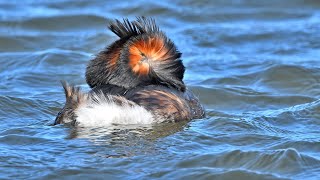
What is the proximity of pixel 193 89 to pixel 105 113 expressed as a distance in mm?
2563

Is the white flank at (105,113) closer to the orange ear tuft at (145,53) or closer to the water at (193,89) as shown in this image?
the water at (193,89)

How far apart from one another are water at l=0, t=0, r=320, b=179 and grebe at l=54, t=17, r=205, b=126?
119 mm

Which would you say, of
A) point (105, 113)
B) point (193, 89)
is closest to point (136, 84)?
point (105, 113)

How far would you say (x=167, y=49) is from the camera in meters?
7.62

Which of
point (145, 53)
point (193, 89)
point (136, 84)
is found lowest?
point (193, 89)

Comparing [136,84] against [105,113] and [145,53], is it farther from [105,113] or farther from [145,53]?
[105,113]

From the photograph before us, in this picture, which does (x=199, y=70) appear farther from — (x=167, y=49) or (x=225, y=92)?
(x=167, y=49)

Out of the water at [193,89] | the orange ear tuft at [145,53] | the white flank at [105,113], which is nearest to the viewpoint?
the water at [193,89]

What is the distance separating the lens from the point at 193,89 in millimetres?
9391

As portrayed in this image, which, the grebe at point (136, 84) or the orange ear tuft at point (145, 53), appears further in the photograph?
the orange ear tuft at point (145, 53)

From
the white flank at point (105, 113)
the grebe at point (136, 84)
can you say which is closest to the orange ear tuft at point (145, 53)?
the grebe at point (136, 84)

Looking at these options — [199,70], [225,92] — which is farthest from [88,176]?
[199,70]

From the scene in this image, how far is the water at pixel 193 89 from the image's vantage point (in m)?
6.49

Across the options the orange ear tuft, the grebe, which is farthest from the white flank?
the orange ear tuft
